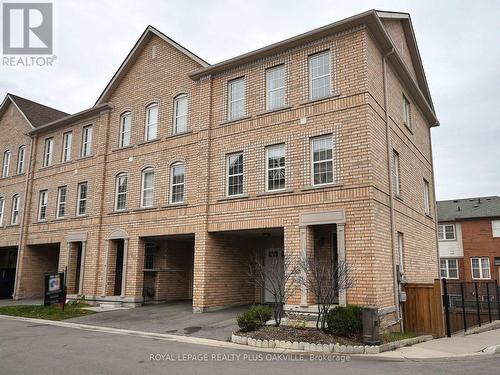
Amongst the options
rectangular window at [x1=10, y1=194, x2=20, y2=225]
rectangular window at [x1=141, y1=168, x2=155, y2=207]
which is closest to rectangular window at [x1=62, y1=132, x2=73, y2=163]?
rectangular window at [x1=10, y1=194, x2=20, y2=225]

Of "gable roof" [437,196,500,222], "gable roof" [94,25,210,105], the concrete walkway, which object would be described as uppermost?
"gable roof" [94,25,210,105]

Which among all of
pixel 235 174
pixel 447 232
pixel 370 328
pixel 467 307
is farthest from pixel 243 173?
pixel 447 232

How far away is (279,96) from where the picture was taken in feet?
53.8

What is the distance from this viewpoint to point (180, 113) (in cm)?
1953

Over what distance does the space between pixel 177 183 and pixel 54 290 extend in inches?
287

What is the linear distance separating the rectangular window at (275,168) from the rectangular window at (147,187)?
247 inches

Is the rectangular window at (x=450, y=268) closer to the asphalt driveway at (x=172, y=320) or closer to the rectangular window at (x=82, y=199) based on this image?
the asphalt driveway at (x=172, y=320)

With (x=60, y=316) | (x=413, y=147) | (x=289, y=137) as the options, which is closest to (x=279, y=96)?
(x=289, y=137)

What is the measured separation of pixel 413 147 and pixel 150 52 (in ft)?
42.6

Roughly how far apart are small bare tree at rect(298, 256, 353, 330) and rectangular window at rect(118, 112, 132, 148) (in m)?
12.3

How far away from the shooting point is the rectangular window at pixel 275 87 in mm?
16312

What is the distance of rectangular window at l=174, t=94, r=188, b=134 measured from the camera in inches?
759

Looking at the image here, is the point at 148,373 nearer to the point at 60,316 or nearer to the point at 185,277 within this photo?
the point at 60,316

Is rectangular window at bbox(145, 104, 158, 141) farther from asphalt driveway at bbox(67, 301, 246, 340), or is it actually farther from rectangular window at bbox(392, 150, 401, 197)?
rectangular window at bbox(392, 150, 401, 197)
